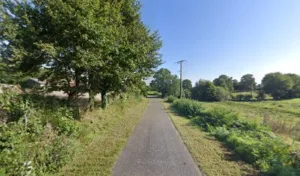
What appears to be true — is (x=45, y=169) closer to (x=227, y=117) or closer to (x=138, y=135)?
(x=138, y=135)

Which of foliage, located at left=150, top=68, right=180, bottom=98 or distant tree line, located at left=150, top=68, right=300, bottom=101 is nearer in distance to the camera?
distant tree line, located at left=150, top=68, right=300, bottom=101

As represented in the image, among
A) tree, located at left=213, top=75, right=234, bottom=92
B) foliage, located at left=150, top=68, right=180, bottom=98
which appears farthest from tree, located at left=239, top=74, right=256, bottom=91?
foliage, located at left=150, top=68, right=180, bottom=98

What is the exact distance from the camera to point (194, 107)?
14.4 metres

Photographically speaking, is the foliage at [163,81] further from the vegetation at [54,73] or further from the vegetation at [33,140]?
the vegetation at [33,140]

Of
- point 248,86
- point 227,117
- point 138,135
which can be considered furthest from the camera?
point 248,86

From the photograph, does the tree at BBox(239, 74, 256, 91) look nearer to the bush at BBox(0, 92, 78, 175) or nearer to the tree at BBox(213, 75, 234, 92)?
the tree at BBox(213, 75, 234, 92)

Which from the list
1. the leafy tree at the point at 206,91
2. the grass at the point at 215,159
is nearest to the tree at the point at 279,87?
the leafy tree at the point at 206,91

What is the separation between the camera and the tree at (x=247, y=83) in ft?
301

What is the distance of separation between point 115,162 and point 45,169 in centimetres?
162

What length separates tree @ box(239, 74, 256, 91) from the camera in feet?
301

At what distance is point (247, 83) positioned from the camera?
95.8m

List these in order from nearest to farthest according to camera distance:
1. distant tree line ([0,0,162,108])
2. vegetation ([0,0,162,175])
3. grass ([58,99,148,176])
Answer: vegetation ([0,0,162,175]) → grass ([58,99,148,176]) → distant tree line ([0,0,162,108])

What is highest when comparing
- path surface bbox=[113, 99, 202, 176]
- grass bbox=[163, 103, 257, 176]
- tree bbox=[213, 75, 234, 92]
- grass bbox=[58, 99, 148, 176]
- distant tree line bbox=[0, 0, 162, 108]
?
tree bbox=[213, 75, 234, 92]

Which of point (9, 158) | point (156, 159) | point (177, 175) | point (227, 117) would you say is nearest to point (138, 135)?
point (156, 159)
